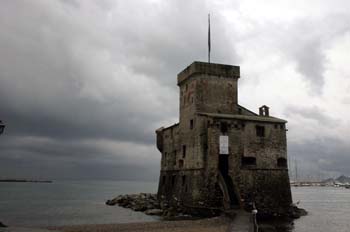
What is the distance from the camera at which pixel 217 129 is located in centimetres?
3300

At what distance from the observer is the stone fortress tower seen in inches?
1284

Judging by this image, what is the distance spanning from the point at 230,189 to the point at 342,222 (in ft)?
39.8

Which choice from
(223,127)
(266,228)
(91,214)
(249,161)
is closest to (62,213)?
(91,214)

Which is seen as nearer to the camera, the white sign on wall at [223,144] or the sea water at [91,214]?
the sea water at [91,214]

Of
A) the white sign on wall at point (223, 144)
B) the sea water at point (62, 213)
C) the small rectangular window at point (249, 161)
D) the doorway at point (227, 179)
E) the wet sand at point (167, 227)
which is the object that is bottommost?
the sea water at point (62, 213)

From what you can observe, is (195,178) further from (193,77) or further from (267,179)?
(193,77)

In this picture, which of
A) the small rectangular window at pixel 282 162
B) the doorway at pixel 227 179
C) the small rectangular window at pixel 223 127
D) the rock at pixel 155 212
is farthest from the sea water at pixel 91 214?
the small rectangular window at pixel 223 127

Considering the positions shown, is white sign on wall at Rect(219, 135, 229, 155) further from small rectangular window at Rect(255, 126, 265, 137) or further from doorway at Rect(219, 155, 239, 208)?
small rectangular window at Rect(255, 126, 265, 137)

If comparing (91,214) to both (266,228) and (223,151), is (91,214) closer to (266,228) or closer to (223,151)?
(223,151)

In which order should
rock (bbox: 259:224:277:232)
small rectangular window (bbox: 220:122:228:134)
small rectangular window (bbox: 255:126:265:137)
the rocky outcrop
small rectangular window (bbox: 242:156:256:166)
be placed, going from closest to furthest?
rock (bbox: 259:224:277:232) → small rectangular window (bbox: 220:122:228:134) → small rectangular window (bbox: 242:156:256:166) → small rectangular window (bbox: 255:126:265:137) → the rocky outcrop

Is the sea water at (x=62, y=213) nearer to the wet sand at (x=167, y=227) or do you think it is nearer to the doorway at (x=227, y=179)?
the doorway at (x=227, y=179)

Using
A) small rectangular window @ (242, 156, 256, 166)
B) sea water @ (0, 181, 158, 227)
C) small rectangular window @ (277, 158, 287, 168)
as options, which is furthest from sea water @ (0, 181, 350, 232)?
small rectangular window @ (242, 156, 256, 166)

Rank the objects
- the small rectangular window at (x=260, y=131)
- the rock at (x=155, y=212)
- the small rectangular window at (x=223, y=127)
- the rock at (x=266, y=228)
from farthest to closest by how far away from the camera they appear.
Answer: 1. the rock at (x=155, y=212)
2. the small rectangular window at (x=260, y=131)
3. the small rectangular window at (x=223, y=127)
4. the rock at (x=266, y=228)

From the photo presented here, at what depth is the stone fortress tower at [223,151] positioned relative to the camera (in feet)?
107
